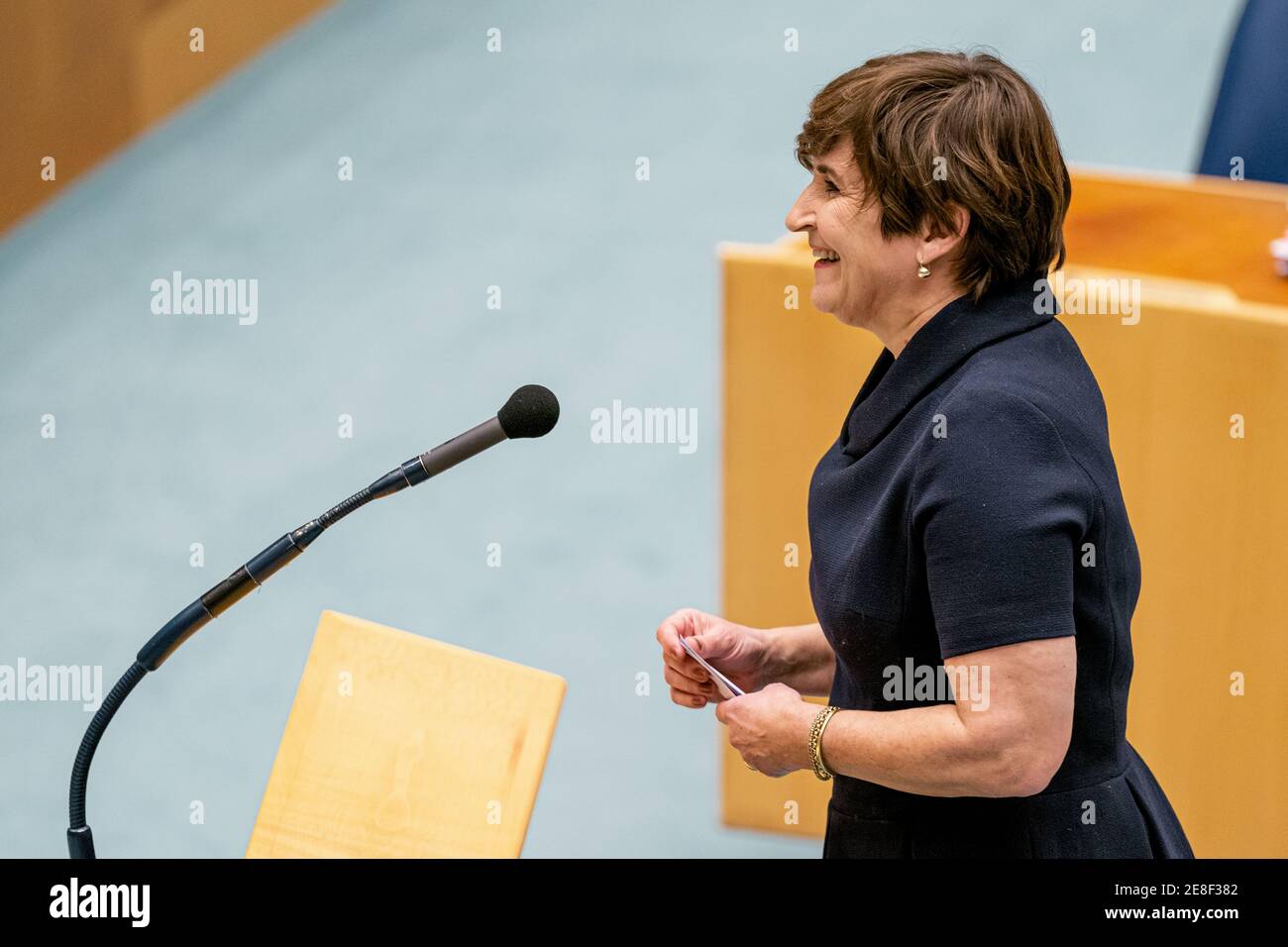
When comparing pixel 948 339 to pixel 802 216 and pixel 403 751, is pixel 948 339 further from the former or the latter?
pixel 403 751

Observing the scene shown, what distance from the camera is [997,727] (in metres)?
1.51

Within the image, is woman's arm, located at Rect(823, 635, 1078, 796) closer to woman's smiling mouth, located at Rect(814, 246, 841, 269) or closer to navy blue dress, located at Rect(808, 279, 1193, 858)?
navy blue dress, located at Rect(808, 279, 1193, 858)

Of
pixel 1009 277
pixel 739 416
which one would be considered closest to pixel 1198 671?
pixel 739 416

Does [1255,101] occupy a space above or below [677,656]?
above

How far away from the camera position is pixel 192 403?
4.60 metres

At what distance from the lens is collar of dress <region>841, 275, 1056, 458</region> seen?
1.65 meters

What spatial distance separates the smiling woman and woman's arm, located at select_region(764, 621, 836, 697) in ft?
0.57

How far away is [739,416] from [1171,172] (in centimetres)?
312

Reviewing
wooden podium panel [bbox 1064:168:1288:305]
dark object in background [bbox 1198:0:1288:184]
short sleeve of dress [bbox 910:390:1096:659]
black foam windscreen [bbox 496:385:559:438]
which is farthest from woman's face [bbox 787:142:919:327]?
dark object in background [bbox 1198:0:1288:184]

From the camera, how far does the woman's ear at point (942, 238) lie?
162 cm

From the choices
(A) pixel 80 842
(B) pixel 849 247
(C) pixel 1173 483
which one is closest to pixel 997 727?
(B) pixel 849 247

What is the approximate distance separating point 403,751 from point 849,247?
2.16 feet

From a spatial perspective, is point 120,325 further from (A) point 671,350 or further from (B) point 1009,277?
(B) point 1009,277

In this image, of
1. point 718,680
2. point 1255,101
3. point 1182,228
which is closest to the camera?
point 718,680
